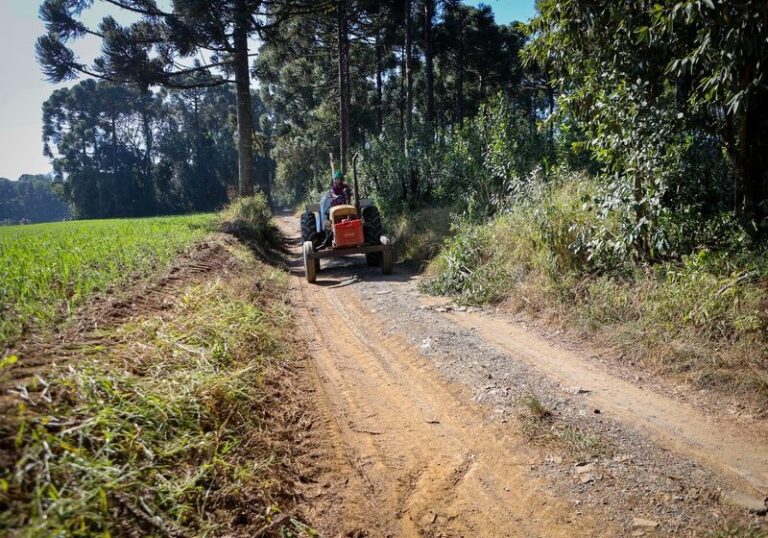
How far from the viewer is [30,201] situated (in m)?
90.5

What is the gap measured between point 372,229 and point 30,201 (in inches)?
4285

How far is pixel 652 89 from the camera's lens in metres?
5.39

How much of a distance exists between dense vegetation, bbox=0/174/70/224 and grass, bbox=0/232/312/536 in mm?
105659

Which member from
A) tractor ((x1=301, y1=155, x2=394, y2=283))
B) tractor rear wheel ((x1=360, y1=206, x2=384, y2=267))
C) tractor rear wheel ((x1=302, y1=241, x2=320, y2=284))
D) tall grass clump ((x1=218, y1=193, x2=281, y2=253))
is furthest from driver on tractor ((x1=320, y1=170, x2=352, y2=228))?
tall grass clump ((x1=218, y1=193, x2=281, y2=253))

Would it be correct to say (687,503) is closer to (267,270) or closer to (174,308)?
(174,308)

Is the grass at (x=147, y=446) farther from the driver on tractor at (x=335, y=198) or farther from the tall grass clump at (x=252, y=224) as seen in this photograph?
the tall grass clump at (x=252, y=224)

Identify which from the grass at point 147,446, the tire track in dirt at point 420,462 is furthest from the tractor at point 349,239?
the grass at point 147,446

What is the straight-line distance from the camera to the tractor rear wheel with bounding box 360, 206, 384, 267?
33.0ft

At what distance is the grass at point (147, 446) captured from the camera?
5.95 feet

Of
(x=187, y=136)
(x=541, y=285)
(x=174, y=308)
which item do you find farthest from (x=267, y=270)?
(x=187, y=136)

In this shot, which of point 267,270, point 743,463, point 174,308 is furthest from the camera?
point 267,270

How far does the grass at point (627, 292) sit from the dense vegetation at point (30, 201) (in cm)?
10463

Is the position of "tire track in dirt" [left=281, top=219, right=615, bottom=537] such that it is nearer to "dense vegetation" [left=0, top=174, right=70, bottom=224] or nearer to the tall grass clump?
the tall grass clump

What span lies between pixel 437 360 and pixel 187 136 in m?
63.3
